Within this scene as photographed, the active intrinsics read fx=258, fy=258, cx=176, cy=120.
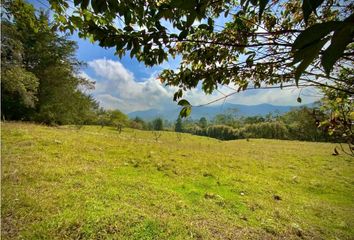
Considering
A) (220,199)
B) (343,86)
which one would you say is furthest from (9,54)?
(343,86)

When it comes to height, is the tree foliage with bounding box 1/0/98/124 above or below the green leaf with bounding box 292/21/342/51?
above

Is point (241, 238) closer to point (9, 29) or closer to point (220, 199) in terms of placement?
point (220, 199)

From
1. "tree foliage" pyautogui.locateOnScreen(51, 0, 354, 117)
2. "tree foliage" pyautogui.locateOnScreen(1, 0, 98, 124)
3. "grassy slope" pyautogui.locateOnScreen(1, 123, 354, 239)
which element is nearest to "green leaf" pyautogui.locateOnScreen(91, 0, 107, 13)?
"tree foliage" pyautogui.locateOnScreen(51, 0, 354, 117)

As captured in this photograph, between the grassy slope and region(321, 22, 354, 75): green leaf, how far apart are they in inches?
182

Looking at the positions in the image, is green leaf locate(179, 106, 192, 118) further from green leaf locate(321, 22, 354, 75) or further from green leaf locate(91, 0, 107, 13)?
green leaf locate(321, 22, 354, 75)

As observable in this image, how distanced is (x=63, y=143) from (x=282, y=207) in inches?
333

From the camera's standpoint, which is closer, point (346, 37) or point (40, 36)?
point (346, 37)

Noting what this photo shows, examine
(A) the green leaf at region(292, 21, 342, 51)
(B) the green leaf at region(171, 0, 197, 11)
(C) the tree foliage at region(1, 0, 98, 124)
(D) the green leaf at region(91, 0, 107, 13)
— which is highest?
(C) the tree foliage at region(1, 0, 98, 124)

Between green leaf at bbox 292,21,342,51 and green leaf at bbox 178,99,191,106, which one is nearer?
green leaf at bbox 292,21,342,51

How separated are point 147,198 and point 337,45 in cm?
629

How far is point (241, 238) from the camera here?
5145 millimetres

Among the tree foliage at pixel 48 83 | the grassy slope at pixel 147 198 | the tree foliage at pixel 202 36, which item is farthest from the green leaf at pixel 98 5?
the tree foliage at pixel 48 83

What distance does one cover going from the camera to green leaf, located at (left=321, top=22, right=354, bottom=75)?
0.48 meters

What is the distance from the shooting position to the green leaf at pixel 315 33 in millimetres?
487
